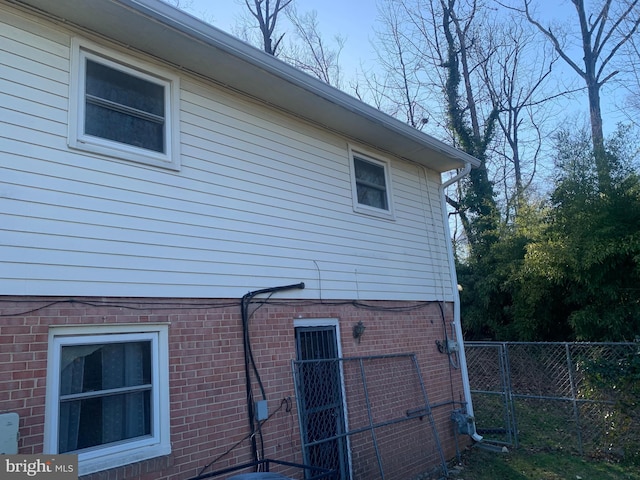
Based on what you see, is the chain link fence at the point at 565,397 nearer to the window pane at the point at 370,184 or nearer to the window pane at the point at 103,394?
the window pane at the point at 370,184

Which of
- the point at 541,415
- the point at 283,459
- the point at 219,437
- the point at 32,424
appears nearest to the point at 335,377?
the point at 283,459

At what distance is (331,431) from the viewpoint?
567 cm

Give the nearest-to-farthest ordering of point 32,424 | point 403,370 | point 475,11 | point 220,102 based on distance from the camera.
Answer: point 32,424, point 220,102, point 403,370, point 475,11

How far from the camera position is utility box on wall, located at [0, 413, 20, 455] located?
125 inches

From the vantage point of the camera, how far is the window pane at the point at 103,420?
3.64 meters

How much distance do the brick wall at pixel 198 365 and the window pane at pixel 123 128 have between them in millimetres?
1566

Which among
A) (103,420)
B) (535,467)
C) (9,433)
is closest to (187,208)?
(103,420)

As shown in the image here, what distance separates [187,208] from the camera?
4.66 metres

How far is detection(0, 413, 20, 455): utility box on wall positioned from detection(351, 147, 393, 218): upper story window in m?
4.72

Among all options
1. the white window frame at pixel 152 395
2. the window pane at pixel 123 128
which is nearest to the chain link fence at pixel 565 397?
the white window frame at pixel 152 395

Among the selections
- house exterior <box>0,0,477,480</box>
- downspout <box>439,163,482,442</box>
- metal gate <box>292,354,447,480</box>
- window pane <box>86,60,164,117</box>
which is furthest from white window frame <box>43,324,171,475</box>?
downspout <box>439,163,482,442</box>

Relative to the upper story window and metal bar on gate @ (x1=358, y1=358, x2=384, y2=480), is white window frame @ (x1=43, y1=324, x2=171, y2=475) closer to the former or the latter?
metal bar on gate @ (x1=358, y1=358, x2=384, y2=480)

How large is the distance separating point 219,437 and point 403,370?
10.6 feet

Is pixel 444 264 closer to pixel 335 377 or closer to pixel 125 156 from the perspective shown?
pixel 335 377
